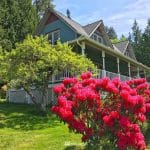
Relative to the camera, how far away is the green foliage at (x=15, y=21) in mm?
31934

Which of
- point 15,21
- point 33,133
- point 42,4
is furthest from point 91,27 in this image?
point 42,4

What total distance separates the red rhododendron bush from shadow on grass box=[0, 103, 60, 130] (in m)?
8.13

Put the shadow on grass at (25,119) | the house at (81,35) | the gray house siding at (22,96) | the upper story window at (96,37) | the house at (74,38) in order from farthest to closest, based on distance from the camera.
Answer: the upper story window at (96,37) < the house at (81,35) < the house at (74,38) < the gray house siding at (22,96) < the shadow on grass at (25,119)

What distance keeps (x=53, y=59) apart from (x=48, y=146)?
26.0 ft

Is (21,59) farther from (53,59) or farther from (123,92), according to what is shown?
(123,92)

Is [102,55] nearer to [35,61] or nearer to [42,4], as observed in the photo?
[35,61]

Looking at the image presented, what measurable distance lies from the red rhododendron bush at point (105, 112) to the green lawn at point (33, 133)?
2.85 metres

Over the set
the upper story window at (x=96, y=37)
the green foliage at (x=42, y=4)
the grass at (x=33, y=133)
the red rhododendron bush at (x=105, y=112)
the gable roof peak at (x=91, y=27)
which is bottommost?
the grass at (x=33, y=133)

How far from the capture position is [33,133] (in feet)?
52.1

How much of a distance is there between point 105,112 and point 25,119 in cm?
1088

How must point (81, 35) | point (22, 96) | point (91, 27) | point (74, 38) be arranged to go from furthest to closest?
point (91, 27) < point (22, 96) < point (74, 38) < point (81, 35)

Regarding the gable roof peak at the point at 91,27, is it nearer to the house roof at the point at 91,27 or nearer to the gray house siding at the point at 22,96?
the house roof at the point at 91,27

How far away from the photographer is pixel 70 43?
1067 inches

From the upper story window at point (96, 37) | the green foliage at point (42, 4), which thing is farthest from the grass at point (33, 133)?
the green foliage at point (42, 4)
